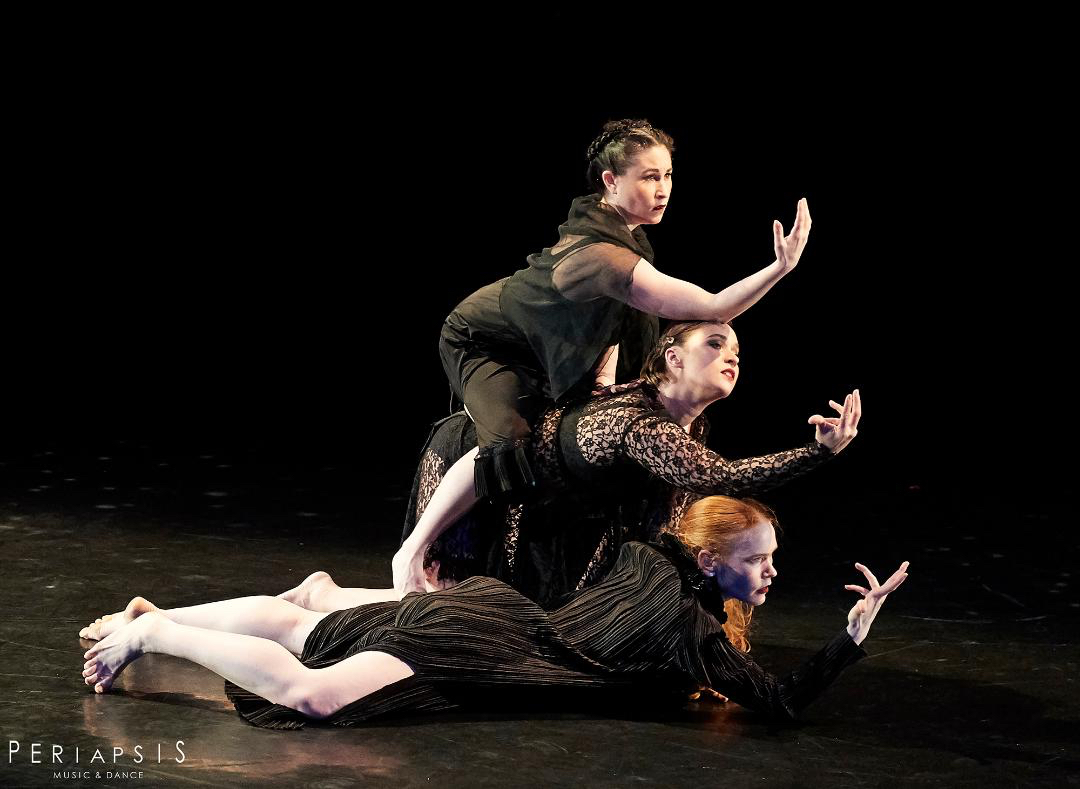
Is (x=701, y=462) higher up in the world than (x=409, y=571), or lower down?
higher up

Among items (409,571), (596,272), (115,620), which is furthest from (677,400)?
(115,620)

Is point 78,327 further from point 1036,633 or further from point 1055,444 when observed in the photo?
point 1036,633

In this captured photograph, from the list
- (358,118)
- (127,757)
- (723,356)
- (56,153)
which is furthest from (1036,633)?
(56,153)

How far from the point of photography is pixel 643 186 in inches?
142

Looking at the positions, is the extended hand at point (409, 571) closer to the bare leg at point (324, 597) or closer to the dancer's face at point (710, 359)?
the bare leg at point (324, 597)

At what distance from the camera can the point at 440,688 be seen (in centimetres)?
304

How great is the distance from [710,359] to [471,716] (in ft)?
2.99

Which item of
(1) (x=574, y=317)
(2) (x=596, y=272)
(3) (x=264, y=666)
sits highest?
(2) (x=596, y=272)

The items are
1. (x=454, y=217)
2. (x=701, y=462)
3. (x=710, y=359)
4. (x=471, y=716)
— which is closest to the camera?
(x=471, y=716)

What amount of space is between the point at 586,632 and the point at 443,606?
0.28 metres

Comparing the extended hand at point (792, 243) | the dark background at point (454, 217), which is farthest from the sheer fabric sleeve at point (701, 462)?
the dark background at point (454, 217)

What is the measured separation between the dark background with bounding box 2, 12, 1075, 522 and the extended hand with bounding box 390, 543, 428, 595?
85.5 inches

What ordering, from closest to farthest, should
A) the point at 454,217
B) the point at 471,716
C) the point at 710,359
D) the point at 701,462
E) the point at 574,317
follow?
the point at 471,716, the point at 701,462, the point at 710,359, the point at 574,317, the point at 454,217

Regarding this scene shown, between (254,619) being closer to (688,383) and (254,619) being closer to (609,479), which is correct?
(609,479)
